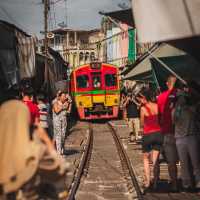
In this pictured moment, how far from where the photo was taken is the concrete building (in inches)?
3246

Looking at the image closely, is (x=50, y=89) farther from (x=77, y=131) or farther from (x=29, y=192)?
(x=29, y=192)

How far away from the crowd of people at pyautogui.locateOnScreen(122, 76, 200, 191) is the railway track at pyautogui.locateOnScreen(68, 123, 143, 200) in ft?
2.20

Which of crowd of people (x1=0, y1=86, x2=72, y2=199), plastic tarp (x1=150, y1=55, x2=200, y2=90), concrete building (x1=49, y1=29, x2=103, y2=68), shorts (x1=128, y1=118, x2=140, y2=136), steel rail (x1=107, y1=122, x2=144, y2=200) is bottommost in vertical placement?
steel rail (x1=107, y1=122, x2=144, y2=200)

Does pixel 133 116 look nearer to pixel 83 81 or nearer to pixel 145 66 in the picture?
pixel 145 66

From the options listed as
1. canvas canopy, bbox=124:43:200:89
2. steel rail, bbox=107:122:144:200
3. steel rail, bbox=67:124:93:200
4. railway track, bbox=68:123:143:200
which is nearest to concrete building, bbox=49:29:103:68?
steel rail, bbox=107:122:144:200

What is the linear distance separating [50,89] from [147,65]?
1592 centimetres

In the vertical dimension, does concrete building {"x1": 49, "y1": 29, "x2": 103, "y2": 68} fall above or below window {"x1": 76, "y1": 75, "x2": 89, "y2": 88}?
above

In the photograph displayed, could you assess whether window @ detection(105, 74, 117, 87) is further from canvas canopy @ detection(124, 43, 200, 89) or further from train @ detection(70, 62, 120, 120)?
canvas canopy @ detection(124, 43, 200, 89)

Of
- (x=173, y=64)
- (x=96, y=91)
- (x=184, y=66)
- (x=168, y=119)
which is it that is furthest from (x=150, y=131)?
(x=96, y=91)

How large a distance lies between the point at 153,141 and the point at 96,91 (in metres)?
22.2

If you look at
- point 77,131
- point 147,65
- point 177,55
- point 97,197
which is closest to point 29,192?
point 97,197

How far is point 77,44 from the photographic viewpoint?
291 ft

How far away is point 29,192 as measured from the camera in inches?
200

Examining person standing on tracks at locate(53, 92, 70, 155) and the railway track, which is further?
person standing on tracks at locate(53, 92, 70, 155)
